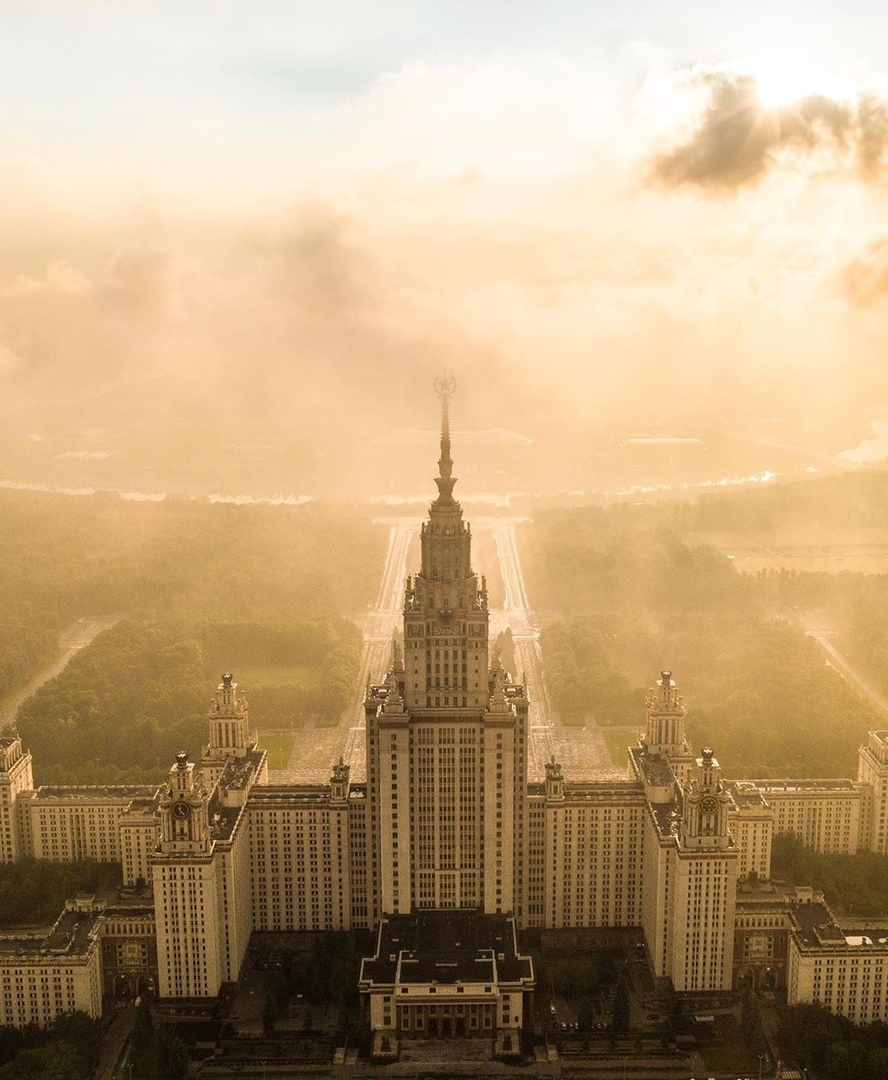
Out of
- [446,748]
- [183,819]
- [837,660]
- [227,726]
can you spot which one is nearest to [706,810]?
[446,748]

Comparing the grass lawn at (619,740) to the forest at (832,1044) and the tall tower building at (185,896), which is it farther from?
the tall tower building at (185,896)

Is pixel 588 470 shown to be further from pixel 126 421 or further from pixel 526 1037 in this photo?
pixel 526 1037

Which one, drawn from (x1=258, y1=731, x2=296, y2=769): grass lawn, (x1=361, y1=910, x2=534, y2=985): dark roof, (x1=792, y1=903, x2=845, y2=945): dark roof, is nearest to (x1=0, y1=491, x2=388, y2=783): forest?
(x1=258, y1=731, x2=296, y2=769): grass lawn

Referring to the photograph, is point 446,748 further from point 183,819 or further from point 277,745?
point 277,745

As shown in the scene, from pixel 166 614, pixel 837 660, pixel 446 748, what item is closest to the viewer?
pixel 446 748

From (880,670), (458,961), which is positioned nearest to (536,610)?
(880,670)

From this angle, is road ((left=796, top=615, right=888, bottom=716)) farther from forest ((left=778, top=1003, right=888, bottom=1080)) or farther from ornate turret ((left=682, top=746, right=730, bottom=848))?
forest ((left=778, top=1003, right=888, bottom=1080))
